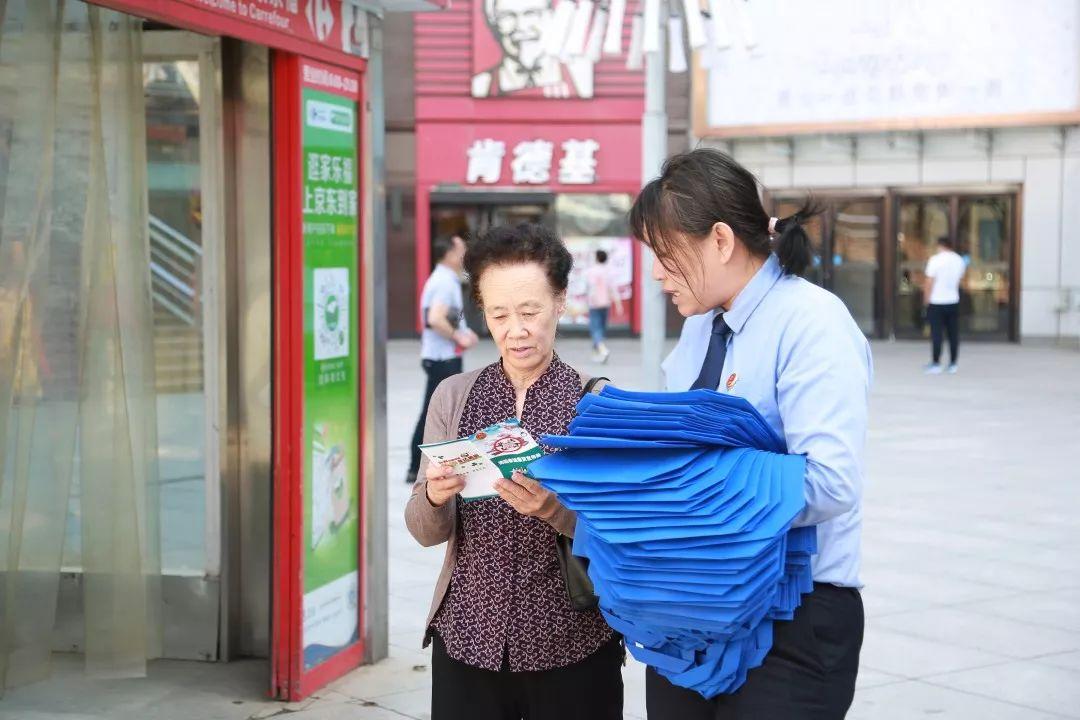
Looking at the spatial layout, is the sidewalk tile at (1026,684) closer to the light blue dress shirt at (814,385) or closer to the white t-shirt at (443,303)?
the light blue dress shirt at (814,385)

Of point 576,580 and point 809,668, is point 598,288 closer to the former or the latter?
point 576,580

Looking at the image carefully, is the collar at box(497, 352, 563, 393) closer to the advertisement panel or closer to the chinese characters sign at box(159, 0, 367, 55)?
the advertisement panel

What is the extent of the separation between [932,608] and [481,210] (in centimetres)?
1999

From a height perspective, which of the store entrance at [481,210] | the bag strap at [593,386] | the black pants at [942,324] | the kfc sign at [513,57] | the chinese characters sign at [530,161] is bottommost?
the black pants at [942,324]

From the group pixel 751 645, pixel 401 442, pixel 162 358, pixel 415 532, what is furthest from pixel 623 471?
pixel 401 442

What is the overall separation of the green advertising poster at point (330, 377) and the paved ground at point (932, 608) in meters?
0.33

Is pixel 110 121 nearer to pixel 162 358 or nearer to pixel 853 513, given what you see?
pixel 162 358

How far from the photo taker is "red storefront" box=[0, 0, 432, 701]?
4.94 meters

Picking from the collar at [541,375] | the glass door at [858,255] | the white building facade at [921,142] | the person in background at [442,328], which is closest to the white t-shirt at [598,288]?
the white building facade at [921,142]

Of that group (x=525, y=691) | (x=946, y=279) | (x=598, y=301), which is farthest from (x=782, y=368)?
(x=598, y=301)

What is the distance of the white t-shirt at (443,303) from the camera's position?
32.2 feet

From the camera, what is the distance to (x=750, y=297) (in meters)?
2.55

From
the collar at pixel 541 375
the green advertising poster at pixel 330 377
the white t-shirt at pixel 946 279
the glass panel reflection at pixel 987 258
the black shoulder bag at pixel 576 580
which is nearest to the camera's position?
the black shoulder bag at pixel 576 580

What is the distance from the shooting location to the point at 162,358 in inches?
223
